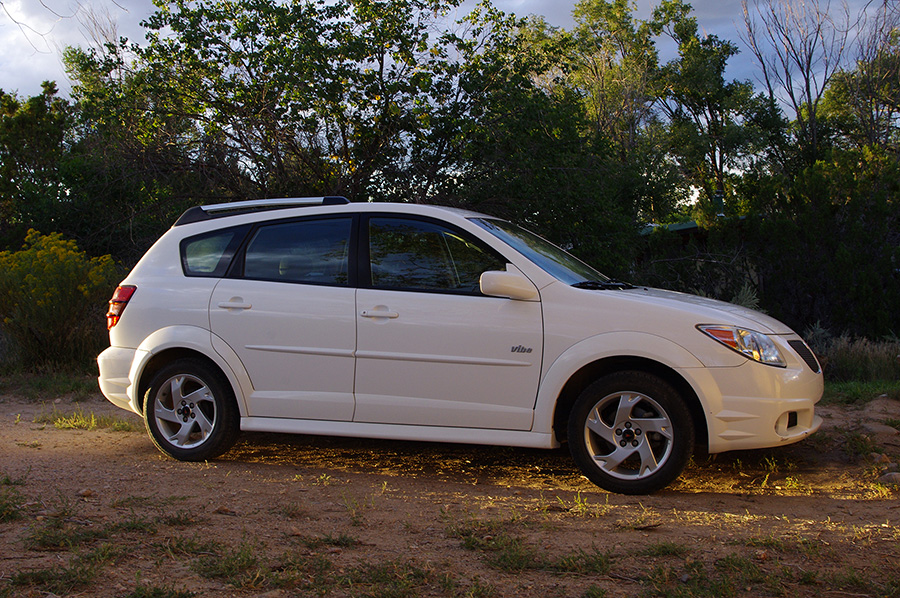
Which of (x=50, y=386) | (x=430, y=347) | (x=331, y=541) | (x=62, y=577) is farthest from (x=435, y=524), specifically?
(x=50, y=386)

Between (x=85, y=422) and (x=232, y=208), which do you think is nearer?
(x=232, y=208)

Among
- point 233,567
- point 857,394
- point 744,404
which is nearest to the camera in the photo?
point 233,567

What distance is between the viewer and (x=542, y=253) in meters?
5.67

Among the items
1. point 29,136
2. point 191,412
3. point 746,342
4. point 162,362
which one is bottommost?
point 191,412

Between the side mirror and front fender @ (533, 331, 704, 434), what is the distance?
44 cm

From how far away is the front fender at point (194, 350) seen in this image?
5633mm

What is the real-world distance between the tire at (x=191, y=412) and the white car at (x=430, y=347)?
0.03ft

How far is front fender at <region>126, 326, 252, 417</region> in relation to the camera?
18.5ft

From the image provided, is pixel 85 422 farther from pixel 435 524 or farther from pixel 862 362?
pixel 862 362

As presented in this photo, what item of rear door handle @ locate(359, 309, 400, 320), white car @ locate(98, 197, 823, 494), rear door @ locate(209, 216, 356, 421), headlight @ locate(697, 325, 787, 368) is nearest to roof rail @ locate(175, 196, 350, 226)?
white car @ locate(98, 197, 823, 494)

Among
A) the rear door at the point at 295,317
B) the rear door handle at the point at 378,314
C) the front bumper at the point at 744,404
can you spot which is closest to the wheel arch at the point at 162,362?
the rear door at the point at 295,317

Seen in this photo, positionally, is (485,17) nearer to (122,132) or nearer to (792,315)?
(122,132)

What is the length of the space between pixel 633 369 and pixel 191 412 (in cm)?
316

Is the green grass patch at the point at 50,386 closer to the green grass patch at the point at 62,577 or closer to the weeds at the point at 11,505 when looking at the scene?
the weeds at the point at 11,505
